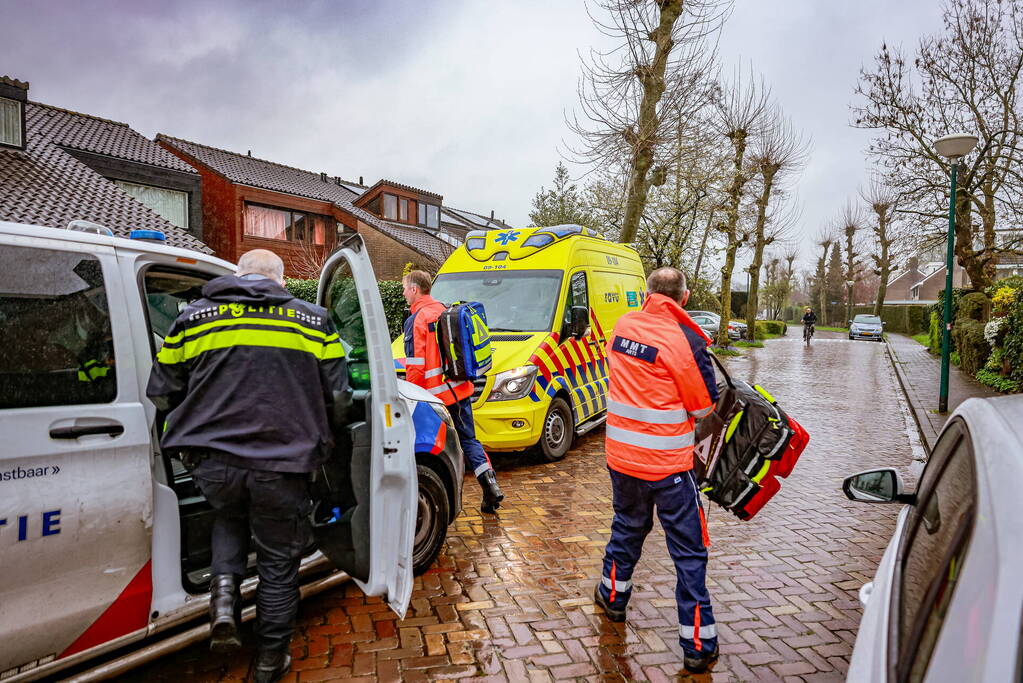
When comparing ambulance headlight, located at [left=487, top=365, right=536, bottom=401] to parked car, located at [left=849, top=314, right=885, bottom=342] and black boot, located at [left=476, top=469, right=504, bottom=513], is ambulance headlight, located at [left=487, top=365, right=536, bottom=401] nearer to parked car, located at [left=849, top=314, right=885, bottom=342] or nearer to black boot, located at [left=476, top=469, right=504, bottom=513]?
black boot, located at [left=476, top=469, right=504, bottom=513]

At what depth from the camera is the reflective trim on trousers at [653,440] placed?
9.95 feet

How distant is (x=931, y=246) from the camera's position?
63.8 ft

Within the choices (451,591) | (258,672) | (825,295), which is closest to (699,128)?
(451,591)

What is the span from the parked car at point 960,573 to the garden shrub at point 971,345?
50.2 ft

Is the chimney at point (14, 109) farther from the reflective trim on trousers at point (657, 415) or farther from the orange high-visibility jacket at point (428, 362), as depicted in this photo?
the reflective trim on trousers at point (657, 415)

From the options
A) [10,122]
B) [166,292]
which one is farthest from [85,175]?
[166,292]

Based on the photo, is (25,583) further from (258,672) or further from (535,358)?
(535,358)

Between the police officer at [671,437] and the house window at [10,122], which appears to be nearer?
the police officer at [671,437]

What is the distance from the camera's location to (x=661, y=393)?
3.05 metres

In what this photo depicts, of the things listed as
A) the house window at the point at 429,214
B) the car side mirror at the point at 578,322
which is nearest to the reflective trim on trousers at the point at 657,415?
the car side mirror at the point at 578,322

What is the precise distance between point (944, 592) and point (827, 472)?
6.30 meters

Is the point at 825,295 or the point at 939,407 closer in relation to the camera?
the point at 939,407

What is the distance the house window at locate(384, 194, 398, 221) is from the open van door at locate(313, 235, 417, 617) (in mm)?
30029

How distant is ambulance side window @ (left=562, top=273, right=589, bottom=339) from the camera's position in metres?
7.01
